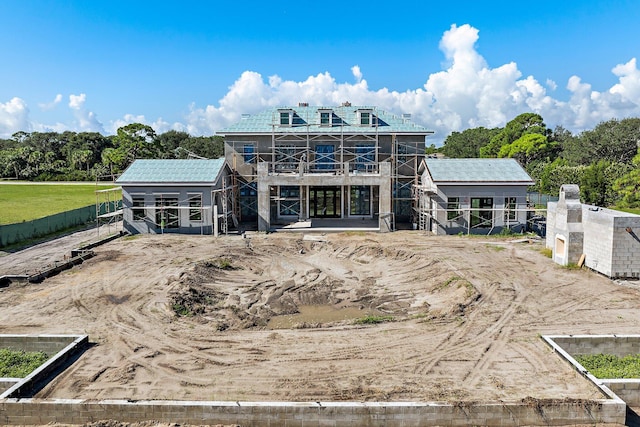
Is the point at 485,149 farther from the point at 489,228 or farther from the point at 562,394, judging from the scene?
the point at 562,394

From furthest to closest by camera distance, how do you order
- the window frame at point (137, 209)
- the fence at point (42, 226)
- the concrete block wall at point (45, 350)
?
the window frame at point (137, 209) → the fence at point (42, 226) → the concrete block wall at point (45, 350)

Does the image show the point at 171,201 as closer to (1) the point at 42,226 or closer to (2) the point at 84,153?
(1) the point at 42,226

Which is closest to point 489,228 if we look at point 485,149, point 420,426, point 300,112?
point 300,112

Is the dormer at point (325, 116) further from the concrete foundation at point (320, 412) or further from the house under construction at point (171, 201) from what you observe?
the concrete foundation at point (320, 412)

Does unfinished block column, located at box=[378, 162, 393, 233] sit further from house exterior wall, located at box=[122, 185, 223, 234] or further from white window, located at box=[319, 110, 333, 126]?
house exterior wall, located at box=[122, 185, 223, 234]

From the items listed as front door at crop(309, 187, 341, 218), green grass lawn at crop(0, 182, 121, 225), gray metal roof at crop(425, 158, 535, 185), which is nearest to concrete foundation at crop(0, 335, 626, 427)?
gray metal roof at crop(425, 158, 535, 185)

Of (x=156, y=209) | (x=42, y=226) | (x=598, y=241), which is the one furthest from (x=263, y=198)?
(x=598, y=241)

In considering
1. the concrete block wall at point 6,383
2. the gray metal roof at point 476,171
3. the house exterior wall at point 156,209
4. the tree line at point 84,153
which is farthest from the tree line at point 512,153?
the concrete block wall at point 6,383

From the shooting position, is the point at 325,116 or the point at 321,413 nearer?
the point at 321,413
